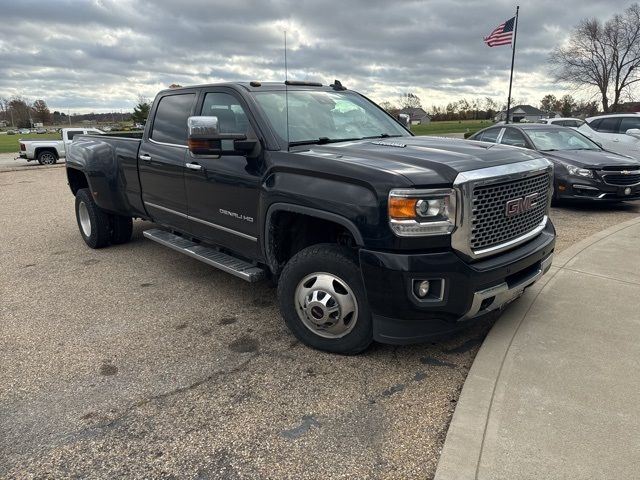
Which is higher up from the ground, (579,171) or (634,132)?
(634,132)

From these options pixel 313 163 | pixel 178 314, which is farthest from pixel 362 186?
pixel 178 314

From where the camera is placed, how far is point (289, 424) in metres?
2.73

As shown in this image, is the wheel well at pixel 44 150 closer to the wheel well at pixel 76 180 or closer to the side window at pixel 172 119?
the wheel well at pixel 76 180

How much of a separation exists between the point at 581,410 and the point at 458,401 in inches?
25.5

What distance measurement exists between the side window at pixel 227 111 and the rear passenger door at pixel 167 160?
0.83 feet

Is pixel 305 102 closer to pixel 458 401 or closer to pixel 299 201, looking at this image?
pixel 299 201

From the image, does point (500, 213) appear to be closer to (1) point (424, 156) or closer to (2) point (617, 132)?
(1) point (424, 156)

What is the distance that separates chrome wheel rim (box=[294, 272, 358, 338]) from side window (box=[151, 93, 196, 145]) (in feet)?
6.96

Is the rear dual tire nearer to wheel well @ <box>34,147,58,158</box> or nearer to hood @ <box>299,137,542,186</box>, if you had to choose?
hood @ <box>299,137,542,186</box>

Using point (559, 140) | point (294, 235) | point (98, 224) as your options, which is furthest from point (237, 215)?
point (559, 140)

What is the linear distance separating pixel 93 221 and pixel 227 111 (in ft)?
9.91

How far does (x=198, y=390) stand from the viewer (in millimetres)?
3084

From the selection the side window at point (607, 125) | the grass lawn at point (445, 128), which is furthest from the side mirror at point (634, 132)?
the grass lawn at point (445, 128)

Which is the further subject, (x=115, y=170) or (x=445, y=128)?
(x=445, y=128)
